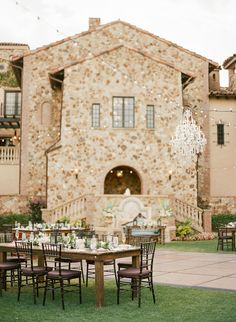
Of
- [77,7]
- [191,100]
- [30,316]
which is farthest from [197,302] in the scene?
[191,100]

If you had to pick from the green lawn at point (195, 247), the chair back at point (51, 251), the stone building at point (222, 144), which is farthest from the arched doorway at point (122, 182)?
the chair back at point (51, 251)

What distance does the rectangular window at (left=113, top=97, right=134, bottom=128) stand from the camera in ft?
81.3

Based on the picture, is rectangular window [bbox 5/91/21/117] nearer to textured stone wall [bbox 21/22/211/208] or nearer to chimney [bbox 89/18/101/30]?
chimney [bbox 89/18/101/30]

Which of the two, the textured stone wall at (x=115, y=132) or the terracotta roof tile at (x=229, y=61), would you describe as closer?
the textured stone wall at (x=115, y=132)

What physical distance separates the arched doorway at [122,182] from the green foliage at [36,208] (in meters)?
3.36

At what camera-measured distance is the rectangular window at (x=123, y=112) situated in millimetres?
24781

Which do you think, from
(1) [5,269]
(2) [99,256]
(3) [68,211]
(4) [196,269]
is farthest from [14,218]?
(2) [99,256]

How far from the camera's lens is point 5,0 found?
11.7 metres

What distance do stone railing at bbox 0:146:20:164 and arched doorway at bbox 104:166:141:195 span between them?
5.34 metres

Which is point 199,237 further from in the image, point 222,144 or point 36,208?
point 36,208

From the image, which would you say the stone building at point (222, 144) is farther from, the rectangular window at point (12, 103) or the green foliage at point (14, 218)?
the rectangular window at point (12, 103)

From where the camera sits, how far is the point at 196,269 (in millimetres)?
12719

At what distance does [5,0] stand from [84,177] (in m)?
13.4

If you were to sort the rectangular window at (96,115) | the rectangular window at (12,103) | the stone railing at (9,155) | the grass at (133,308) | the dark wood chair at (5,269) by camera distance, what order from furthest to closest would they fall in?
the rectangular window at (12,103) < the stone railing at (9,155) < the rectangular window at (96,115) < the dark wood chair at (5,269) < the grass at (133,308)
